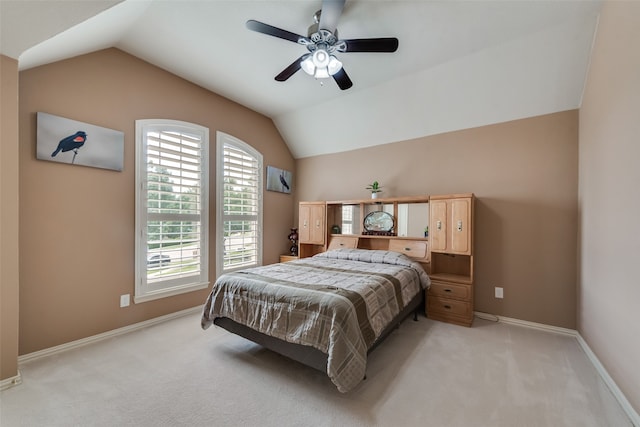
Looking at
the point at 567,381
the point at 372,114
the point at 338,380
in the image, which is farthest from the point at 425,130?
the point at 338,380

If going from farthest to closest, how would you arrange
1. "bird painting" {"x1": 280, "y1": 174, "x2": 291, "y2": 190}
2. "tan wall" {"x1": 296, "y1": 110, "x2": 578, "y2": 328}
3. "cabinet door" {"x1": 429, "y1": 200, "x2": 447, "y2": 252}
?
"bird painting" {"x1": 280, "y1": 174, "x2": 291, "y2": 190} < "cabinet door" {"x1": 429, "y1": 200, "x2": 447, "y2": 252} < "tan wall" {"x1": 296, "y1": 110, "x2": 578, "y2": 328}

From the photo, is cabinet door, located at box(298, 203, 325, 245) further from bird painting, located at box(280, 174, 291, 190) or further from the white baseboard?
the white baseboard

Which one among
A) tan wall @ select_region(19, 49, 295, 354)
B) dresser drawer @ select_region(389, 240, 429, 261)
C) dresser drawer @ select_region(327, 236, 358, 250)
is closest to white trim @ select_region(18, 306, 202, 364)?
tan wall @ select_region(19, 49, 295, 354)

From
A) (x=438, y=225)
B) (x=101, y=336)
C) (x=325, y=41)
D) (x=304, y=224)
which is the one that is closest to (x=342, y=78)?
(x=325, y=41)

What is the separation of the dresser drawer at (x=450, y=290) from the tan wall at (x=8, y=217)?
4045mm

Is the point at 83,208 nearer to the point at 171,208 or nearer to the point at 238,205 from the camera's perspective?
the point at 171,208

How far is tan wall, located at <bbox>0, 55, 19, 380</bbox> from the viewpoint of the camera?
6.06ft

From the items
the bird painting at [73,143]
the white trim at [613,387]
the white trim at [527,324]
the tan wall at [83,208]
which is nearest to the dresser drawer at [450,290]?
the white trim at [527,324]

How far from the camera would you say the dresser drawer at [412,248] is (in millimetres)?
3624

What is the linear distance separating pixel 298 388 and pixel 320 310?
0.64m

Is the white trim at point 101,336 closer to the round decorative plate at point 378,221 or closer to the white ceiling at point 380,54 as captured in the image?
the white ceiling at point 380,54

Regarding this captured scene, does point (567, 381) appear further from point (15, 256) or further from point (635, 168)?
point (15, 256)

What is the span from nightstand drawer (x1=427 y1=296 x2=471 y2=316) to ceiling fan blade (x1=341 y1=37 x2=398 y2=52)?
2.91 meters

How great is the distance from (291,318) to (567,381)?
2.28 meters
